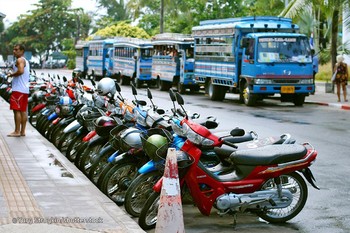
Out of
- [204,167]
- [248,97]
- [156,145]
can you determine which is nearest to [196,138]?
[204,167]

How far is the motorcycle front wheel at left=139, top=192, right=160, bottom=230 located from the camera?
7.71 meters

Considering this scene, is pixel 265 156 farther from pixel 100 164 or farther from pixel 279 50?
pixel 279 50

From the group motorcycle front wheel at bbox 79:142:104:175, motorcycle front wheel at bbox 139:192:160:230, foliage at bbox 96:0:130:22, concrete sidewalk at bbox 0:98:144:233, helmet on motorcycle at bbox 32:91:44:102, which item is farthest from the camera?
foliage at bbox 96:0:130:22

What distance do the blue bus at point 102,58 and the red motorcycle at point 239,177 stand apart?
41030 millimetres

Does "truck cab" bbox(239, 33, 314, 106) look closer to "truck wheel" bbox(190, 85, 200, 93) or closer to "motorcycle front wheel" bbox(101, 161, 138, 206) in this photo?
"truck wheel" bbox(190, 85, 200, 93)

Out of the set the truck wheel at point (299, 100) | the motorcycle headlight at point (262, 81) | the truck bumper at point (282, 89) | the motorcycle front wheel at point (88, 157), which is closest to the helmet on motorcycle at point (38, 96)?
the motorcycle front wheel at point (88, 157)

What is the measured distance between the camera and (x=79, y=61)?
59.8 metres

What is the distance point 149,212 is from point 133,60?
1390 inches

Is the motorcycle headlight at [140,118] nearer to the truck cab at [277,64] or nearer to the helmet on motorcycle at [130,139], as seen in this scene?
the helmet on motorcycle at [130,139]

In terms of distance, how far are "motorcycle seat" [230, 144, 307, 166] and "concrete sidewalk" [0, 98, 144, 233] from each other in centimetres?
131

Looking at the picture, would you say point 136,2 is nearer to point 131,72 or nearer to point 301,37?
point 131,72

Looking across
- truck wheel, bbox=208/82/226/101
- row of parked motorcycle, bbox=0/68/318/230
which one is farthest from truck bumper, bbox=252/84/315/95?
row of parked motorcycle, bbox=0/68/318/230

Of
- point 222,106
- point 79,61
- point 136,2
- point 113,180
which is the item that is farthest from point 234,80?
point 79,61

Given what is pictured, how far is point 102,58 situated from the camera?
51.7 metres
